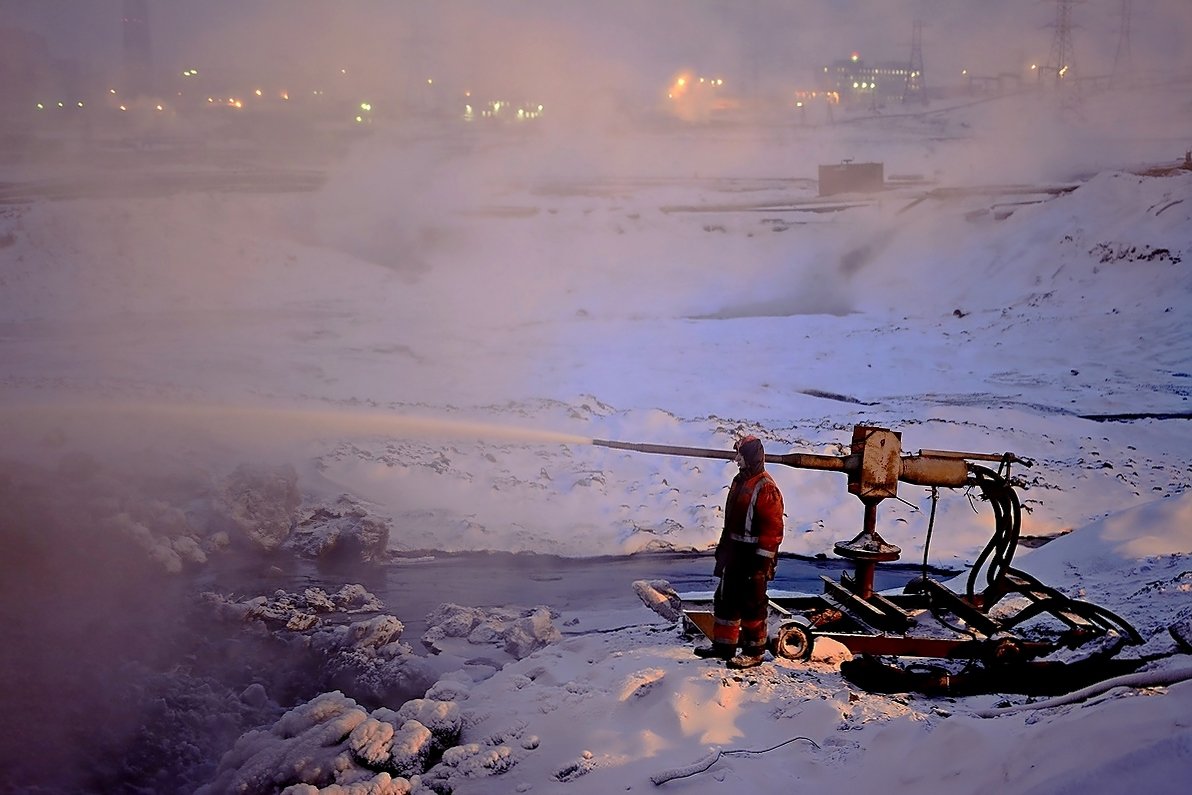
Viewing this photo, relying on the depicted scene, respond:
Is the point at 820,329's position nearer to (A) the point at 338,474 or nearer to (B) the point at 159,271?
(A) the point at 338,474

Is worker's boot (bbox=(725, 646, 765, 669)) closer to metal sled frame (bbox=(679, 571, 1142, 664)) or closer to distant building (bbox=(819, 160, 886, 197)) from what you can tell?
metal sled frame (bbox=(679, 571, 1142, 664))

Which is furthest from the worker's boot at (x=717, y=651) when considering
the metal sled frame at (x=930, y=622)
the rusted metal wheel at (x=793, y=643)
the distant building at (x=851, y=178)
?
the distant building at (x=851, y=178)

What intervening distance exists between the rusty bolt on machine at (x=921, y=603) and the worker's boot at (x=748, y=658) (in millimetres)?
137

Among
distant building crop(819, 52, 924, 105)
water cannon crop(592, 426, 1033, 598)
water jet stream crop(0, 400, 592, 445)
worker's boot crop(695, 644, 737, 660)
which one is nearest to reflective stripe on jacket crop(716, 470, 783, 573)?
water cannon crop(592, 426, 1033, 598)

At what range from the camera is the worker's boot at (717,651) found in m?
4.98

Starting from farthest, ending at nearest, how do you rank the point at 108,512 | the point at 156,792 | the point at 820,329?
the point at 820,329 → the point at 108,512 → the point at 156,792

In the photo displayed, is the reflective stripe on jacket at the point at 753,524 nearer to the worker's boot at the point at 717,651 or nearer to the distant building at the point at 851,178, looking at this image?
the worker's boot at the point at 717,651

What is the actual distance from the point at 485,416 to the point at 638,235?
402 inches

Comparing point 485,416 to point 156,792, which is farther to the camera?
point 485,416

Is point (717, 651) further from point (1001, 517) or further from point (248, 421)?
point (248, 421)

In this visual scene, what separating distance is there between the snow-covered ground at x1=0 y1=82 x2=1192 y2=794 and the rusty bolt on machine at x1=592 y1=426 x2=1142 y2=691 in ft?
1.03

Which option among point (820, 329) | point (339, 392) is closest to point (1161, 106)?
point (820, 329)

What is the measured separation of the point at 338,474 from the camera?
983 centimetres

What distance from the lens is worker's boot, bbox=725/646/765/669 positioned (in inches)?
193
